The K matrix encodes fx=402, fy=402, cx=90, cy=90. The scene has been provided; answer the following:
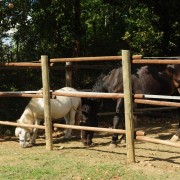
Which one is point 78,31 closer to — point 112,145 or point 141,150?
point 112,145

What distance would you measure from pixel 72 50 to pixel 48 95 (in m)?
6.56

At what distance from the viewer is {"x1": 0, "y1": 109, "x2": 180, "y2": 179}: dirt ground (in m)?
5.93

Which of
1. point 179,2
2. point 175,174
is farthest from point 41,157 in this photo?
point 179,2

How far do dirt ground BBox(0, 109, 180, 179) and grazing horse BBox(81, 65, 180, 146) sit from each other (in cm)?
47

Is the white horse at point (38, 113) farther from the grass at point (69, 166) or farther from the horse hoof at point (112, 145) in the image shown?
the horse hoof at point (112, 145)

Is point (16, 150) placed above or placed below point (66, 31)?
below

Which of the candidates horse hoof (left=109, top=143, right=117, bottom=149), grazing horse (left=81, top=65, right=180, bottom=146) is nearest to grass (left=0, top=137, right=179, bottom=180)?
horse hoof (left=109, top=143, right=117, bottom=149)

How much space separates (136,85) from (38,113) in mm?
2174

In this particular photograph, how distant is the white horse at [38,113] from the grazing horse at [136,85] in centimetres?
78

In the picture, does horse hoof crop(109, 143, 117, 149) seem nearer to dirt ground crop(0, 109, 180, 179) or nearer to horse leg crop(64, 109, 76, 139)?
dirt ground crop(0, 109, 180, 179)

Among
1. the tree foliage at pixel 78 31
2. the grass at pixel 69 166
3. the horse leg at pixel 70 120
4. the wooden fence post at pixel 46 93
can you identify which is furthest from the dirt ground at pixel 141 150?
the tree foliage at pixel 78 31

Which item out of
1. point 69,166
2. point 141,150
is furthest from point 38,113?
point 69,166

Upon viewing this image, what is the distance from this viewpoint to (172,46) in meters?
13.4

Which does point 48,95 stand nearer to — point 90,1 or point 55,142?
point 55,142
